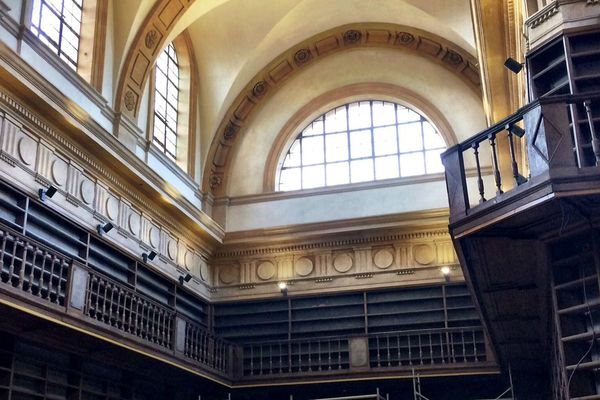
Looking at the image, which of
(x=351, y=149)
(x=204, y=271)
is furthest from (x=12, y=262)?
(x=351, y=149)

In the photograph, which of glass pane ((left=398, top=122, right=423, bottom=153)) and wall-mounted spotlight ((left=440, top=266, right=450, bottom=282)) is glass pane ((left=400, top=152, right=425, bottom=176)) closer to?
glass pane ((left=398, top=122, right=423, bottom=153))

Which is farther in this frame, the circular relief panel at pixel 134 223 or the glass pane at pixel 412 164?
the glass pane at pixel 412 164

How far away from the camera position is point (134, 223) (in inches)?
466

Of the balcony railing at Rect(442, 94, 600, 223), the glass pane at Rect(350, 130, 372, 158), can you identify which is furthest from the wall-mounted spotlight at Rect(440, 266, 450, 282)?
the balcony railing at Rect(442, 94, 600, 223)

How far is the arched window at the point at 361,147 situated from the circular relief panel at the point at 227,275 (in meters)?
2.09

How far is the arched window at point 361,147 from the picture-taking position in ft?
49.4

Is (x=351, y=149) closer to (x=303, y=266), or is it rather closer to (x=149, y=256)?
(x=303, y=266)

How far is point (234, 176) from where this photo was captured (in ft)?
50.9

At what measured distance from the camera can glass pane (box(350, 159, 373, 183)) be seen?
→ 15172 mm

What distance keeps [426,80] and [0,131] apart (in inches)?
343

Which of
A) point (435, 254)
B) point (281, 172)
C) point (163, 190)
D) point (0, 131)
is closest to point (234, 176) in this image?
point (281, 172)

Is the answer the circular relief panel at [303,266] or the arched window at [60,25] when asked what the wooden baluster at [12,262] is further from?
the circular relief panel at [303,266]

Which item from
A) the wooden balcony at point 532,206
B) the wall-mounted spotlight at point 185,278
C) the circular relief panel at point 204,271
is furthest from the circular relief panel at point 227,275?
the wooden balcony at point 532,206

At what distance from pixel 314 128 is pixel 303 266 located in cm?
320
